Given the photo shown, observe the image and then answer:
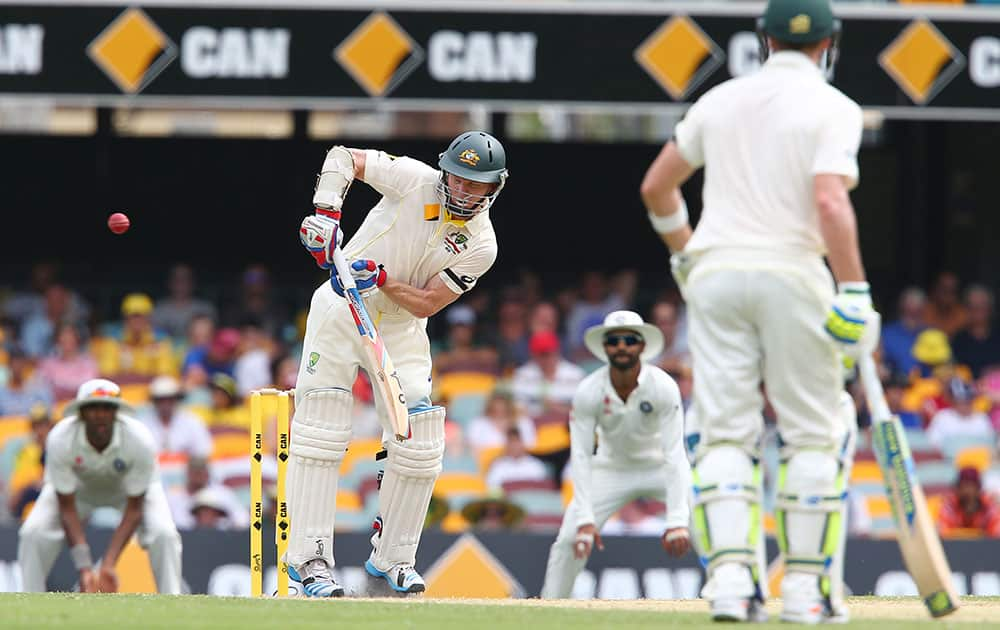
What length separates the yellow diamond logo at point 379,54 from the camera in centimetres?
1283

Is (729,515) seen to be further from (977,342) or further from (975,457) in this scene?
(977,342)

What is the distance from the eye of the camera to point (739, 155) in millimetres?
5535

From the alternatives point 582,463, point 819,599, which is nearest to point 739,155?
point 819,599

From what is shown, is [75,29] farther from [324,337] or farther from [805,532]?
[805,532]

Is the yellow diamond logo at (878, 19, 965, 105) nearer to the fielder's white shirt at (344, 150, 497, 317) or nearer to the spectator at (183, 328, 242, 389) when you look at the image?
the spectator at (183, 328, 242, 389)

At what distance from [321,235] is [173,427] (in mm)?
6136

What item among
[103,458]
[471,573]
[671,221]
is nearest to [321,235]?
[671,221]

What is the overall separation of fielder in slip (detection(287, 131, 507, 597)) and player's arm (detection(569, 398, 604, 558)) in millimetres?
2279

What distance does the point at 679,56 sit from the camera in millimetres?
12945

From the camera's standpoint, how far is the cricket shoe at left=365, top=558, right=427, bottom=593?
7.60 m

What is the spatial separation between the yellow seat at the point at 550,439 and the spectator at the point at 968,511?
2.71 meters

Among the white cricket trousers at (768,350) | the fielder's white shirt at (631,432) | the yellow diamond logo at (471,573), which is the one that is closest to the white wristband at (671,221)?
the white cricket trousers at (768,350)

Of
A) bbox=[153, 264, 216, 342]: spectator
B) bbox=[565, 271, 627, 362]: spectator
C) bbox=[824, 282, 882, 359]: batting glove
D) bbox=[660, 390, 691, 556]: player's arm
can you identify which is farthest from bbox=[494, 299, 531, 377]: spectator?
bbox=[824, 282, 882, 359]: batting glove

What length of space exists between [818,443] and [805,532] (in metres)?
0.27
